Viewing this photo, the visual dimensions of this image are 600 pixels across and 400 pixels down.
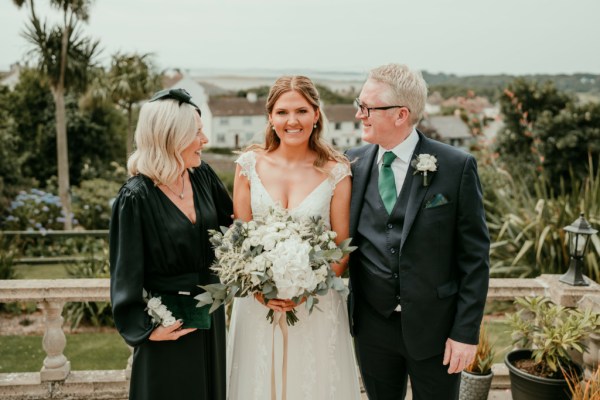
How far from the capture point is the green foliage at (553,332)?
10.8ft

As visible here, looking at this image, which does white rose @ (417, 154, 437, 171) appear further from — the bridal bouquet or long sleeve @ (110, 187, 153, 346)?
long sleeve @ (110, 187, 153, 346)

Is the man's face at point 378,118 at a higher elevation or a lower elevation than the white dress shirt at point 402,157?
higher

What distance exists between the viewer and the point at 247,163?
3.25 meters

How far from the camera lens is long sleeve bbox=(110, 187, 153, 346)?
8.13 feet

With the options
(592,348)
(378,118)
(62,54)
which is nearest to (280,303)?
(378,118)

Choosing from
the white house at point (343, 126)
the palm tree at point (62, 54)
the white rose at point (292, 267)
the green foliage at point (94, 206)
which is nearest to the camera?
the white rose at point (292, 267)

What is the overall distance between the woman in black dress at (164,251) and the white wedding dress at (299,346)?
16.3 inches

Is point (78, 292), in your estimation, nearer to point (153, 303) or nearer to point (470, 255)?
point (153, 303)

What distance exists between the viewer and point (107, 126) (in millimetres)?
40156

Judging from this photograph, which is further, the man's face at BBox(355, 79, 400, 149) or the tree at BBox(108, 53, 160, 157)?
the tree at BBox(108, 53, 160, 157)

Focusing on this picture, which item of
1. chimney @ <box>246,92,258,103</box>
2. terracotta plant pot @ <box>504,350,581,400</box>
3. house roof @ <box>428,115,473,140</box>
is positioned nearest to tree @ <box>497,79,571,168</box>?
terracotta plant pot @ <box>504,350,581,400</box>

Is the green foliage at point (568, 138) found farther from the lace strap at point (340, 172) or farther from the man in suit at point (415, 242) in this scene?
the man in suit at point (415, 242)

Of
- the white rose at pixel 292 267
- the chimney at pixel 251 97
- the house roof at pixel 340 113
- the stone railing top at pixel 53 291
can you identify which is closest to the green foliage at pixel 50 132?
the chimney at pixel 251 97

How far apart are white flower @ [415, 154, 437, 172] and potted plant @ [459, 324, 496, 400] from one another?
1.73 meters
